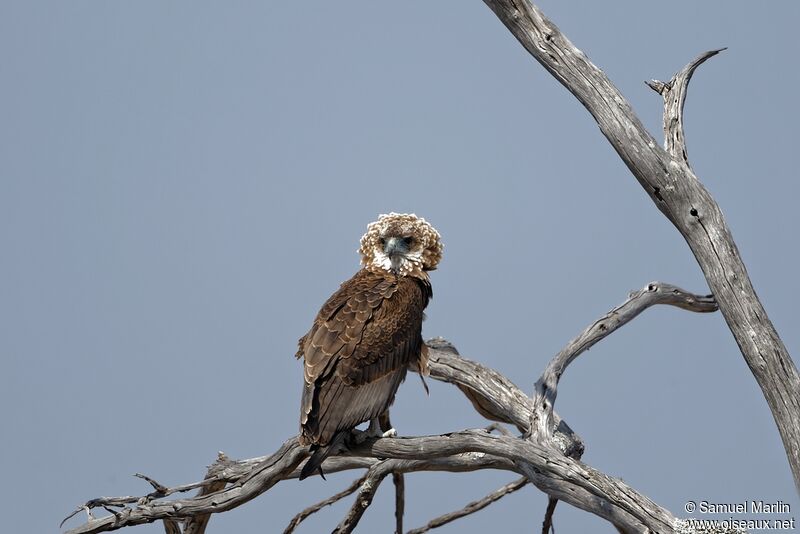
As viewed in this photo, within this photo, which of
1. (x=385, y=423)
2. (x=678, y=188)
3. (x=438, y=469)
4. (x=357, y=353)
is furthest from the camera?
(x=438, y=469)

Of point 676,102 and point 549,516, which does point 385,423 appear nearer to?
point 549,516

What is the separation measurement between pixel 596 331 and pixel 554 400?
81 centimetres

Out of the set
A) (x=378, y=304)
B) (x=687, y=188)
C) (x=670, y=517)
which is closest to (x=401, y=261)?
(x=378, y=304)

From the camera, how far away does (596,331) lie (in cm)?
742

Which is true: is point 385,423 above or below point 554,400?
below

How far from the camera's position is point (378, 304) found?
6.45 meters

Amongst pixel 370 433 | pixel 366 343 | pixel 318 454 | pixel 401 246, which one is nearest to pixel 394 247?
pixel 401 246

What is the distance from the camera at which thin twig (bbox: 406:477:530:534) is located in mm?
8141

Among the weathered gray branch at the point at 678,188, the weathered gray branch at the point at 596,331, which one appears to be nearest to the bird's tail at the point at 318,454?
the weathered gray branch at the point at 596,331

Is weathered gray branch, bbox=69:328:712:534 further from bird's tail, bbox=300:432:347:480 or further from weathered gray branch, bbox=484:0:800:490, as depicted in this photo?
weathered gray branch, bbox=484:0:800:490

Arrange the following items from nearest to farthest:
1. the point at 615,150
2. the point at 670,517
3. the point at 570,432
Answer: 1. the point at 670,517
2. the point at 615,150
3. the point at 570,432

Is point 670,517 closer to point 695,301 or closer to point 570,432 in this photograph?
point 570,432

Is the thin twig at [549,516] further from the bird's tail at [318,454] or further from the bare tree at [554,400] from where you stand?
the bird's tail at [318,454]

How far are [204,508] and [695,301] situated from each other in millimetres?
3801
